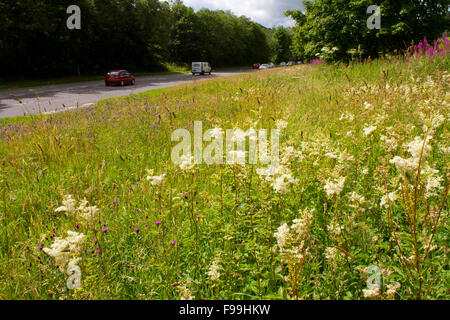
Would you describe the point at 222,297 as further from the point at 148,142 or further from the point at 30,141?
the point at 30,141

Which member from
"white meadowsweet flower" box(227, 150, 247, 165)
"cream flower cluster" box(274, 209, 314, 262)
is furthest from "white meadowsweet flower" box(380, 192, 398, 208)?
"white meadowsweet flower" box(227, 150, 247, 165)

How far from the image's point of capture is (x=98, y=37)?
32500mm

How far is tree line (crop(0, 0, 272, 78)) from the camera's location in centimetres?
2466

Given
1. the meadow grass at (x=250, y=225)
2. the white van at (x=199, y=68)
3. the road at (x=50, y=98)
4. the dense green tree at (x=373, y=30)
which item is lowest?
the meadow grass at (x=250, y=225)

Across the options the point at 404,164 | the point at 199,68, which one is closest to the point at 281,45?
the point at 199,68

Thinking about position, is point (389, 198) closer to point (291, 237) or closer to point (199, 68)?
point (291, 237)

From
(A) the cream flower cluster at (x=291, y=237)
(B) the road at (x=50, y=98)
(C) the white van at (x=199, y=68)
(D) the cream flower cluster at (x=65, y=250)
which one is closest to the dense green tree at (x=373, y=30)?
(B) the road at (x=50, y=98)

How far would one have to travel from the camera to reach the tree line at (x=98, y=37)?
24.7m

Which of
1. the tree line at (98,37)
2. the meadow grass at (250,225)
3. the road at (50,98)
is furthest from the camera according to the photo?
the tree line at (98,37)

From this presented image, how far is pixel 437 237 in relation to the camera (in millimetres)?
1676

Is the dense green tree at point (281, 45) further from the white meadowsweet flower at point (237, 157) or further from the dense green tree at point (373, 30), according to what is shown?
the white meadowsweet flower at point (237, 157)

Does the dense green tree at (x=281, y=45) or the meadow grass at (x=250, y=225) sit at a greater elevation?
the dense green tree at (x=281, y=45)
